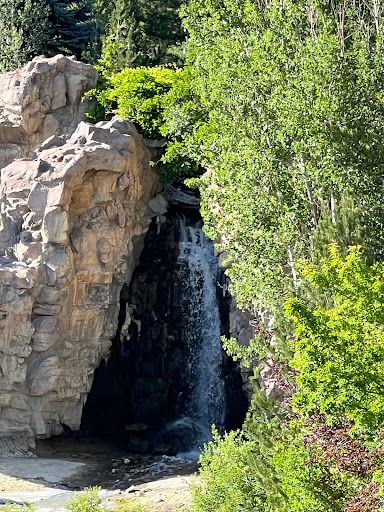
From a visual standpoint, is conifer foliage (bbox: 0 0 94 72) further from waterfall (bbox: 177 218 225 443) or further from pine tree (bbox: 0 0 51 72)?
waterfall (bbox: 177 218 225 443)

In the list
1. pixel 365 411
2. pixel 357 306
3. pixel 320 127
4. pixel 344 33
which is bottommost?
pixel 365 411

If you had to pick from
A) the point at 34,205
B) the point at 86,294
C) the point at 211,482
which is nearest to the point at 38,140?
the point at 34,205

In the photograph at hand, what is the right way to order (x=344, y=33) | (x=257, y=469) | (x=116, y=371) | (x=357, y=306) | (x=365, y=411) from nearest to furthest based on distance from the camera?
(x=365, y=411) → (x=357, y=306) → (x=257, y=469) → (x=344, y=33) → (x=116, y=371)

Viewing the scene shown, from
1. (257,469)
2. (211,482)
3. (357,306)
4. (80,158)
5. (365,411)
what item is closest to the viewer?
(365,411)

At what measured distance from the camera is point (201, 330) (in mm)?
26703

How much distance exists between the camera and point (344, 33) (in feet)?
61.3

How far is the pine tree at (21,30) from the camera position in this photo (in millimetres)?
33062

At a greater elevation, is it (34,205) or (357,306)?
(34,205)

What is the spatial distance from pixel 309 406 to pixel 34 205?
1541 cm

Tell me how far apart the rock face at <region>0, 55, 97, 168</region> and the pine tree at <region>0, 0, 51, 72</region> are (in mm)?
4950

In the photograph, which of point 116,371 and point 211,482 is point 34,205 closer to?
point 116,371

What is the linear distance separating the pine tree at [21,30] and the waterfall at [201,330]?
10.9 meters

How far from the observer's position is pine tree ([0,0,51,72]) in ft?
108

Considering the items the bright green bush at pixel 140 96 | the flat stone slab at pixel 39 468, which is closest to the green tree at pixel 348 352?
the flat stone slab at pixel 39 468
